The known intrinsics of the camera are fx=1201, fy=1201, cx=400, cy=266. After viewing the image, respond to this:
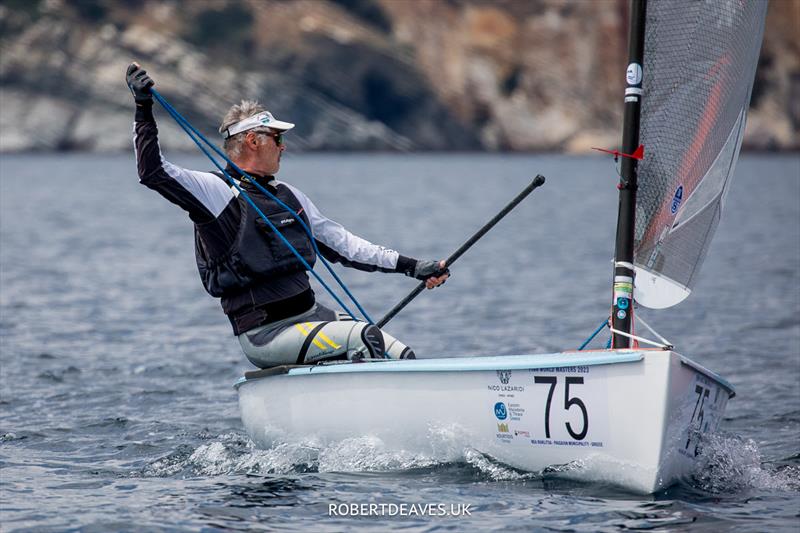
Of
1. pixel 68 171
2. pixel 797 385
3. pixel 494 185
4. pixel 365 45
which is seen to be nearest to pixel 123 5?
pixel 365 45

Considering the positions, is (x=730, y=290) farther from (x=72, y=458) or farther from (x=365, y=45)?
(x=365, y=45)

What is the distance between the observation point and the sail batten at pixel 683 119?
6359 millimetres

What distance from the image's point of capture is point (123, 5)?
253ft

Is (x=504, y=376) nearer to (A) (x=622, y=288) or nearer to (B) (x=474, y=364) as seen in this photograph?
(B) (x=474, y=364)

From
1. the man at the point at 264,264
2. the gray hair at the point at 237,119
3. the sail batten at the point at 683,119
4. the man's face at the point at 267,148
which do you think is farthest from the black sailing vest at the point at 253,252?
the sail batten at the point at 683,119

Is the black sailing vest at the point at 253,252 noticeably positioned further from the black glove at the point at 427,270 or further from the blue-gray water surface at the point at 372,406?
the blue-gray water surface at the point at 372,406

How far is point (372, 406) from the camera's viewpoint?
6480 mm

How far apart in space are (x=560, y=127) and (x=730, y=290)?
225ft

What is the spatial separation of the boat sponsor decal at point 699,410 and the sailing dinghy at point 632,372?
0.04 feet

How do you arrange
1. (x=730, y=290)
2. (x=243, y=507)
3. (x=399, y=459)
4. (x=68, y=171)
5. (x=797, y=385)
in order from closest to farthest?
(x=243, y=507) → (x=399, y=459) → (x=797, y=385) → (x=730, y=290) → (x=68, y=171)

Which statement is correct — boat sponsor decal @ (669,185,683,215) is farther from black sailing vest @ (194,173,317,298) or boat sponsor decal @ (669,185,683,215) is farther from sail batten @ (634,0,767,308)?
black sailing vest @ (194,173,317,298)

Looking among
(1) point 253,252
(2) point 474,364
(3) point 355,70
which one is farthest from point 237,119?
(3) point 355,70

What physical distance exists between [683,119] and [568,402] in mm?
1745

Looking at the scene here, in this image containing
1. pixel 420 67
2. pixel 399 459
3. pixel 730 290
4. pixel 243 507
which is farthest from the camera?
pixel 420 67
